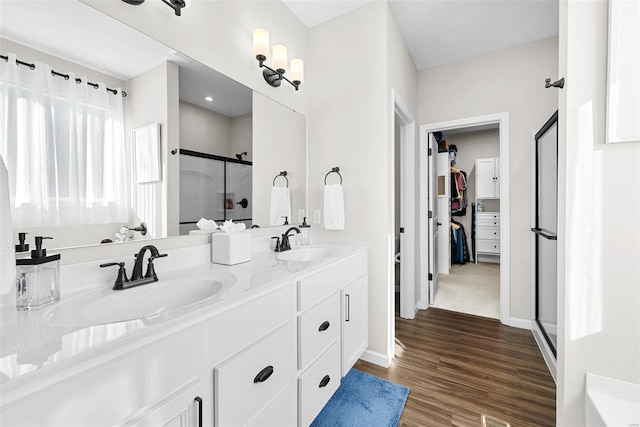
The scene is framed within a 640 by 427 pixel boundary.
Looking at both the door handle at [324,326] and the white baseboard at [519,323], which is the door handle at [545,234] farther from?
the door handle at [324,326]

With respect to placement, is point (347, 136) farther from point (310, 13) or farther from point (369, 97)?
point (310, 13)

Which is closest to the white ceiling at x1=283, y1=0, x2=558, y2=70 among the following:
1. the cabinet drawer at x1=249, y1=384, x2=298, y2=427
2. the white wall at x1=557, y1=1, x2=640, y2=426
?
the white wall at x1=557, y1=1, x2=640, y2=426

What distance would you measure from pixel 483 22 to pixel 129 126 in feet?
9.13

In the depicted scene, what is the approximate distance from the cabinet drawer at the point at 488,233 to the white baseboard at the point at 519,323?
298cm

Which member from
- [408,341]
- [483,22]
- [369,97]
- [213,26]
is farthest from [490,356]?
[213,26]

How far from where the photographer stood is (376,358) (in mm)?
2010

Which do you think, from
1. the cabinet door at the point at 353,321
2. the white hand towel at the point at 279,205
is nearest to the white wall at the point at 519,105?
the cabinet door at the point at 353,321

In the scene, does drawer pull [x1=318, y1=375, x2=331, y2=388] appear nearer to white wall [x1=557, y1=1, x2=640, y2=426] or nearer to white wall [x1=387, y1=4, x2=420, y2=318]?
white wall [x1=387, y1=4, x2=420, y2=318]

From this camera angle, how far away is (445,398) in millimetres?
1624

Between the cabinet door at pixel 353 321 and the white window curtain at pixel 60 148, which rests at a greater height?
the white window curtain at pixel 60 148

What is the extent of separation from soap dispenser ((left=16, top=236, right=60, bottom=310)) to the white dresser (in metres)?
5.98

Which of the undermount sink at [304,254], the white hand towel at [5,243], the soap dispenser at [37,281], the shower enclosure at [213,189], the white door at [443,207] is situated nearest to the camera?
the white hand towel at [5,243]

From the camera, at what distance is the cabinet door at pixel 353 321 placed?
1.65m

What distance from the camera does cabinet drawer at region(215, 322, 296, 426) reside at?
33.7 inches
